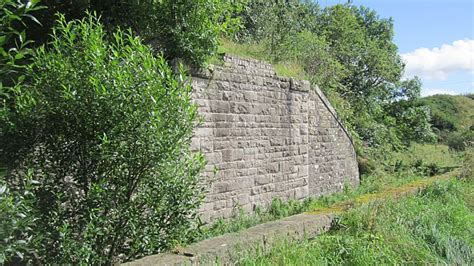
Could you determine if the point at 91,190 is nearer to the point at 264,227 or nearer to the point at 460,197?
the point at 264,227

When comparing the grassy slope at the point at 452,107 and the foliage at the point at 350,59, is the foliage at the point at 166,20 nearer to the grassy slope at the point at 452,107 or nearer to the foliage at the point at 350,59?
the foliage at the point at 350,59

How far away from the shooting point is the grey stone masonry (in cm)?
868

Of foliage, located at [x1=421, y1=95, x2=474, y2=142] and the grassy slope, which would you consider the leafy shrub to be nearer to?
foliage, located at [x1=421, y1=95, x2=474, y2=142]

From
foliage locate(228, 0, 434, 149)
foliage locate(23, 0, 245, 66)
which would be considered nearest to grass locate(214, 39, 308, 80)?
foliage locate(228, 0, 434, 149)

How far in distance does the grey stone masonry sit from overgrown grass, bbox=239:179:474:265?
2.64 m

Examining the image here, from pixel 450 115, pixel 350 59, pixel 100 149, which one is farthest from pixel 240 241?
pixel 450 115

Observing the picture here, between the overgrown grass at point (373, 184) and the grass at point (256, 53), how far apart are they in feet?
9.67

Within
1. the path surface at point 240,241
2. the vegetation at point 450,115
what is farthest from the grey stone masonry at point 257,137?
the vegetation at point 450,115

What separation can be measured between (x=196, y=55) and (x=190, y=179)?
332cm

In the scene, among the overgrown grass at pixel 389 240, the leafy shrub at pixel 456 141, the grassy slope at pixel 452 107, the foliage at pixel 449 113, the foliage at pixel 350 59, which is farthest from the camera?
the grassy slope at pixel 452 107

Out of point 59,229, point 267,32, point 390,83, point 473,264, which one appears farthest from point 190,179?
point 390,83

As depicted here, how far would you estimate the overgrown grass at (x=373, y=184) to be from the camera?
26.8 ft

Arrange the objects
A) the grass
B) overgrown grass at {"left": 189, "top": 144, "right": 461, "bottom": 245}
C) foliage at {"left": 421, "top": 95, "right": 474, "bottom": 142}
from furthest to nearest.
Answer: foliage at {"left": 421, "top": 95, "right": 474, "bottom": 142}, the grass, overgrown grass at {"left": 189, "top": 144, "right": 461, "bottom": 245}

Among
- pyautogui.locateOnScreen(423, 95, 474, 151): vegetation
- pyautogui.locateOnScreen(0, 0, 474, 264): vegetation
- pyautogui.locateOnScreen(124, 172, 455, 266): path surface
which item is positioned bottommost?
pyautogui.locateOnScreen(124, 172, 455, 266): path surface
